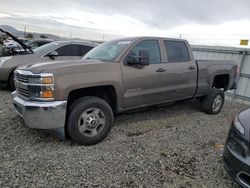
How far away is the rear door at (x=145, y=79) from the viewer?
4152mm

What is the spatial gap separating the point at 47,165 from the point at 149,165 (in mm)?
1401

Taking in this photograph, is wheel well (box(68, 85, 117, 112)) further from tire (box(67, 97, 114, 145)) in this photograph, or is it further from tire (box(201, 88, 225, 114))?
tire (box(201, 88, 225, 114))


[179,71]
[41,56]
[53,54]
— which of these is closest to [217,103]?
[179,71]

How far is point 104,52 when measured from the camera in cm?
464

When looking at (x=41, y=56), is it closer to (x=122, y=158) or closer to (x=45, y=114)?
(x=45, y=114)

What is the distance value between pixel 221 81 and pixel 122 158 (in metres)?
4.35

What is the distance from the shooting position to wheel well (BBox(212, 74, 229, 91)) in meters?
6.28

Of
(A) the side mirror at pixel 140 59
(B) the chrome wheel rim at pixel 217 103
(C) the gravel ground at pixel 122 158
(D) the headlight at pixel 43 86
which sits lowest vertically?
(C) the gravel ground at pixel 122 158

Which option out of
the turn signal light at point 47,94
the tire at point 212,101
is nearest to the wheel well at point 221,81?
the tire at point 212,101

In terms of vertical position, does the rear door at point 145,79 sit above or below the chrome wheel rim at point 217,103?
above

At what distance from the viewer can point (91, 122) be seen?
3709 millimetres

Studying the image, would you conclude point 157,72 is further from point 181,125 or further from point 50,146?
point 50,146

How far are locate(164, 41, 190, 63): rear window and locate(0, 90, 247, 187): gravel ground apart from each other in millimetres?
1457

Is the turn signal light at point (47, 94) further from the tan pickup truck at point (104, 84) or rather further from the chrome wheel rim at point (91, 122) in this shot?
the chrome wheel rim at point (91, 122)
